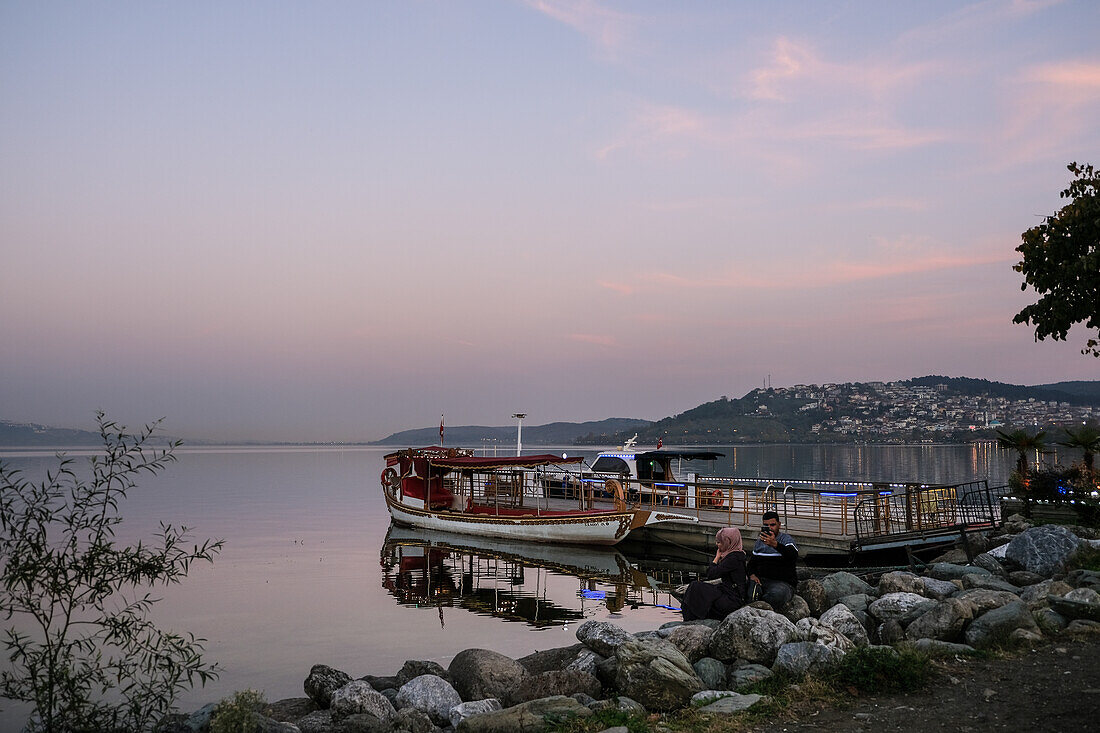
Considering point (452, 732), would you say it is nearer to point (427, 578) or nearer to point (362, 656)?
point (362, 656)

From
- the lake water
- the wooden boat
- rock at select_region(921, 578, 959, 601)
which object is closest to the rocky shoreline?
rock at select_region(921, 578, 959, 601)

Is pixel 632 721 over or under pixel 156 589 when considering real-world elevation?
over

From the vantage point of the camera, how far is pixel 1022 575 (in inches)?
587

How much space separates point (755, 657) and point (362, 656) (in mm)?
10012

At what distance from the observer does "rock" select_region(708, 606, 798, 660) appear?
10.0m

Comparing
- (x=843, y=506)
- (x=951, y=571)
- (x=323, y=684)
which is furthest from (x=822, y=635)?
(x=843, y=506)

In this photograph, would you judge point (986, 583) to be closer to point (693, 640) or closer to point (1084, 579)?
point (1084, 579)

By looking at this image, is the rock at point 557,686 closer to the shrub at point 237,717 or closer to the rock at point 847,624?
the rock at point 847,624

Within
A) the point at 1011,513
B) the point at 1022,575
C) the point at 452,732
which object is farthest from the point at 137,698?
the point at 1011,513

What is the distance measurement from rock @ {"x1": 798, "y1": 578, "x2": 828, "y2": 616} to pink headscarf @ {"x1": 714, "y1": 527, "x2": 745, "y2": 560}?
1815 millimetres

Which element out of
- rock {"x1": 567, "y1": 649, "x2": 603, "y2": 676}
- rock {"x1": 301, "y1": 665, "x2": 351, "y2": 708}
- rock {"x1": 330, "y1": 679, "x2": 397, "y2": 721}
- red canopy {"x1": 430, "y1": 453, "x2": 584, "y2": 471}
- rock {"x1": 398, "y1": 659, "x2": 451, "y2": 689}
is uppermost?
red canopy {"x1": 430, "y1": 453, "x2": 584, "y2": 471}

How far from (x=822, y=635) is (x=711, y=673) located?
1480 millimetres

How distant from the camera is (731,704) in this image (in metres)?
8.09

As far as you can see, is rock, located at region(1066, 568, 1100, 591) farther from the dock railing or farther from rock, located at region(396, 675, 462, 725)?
rock, located at region(396, 675, 462, 725)
